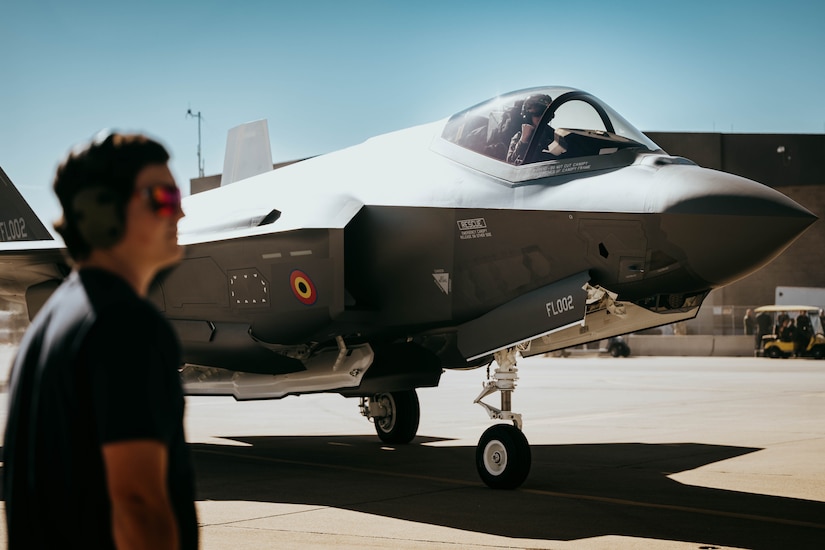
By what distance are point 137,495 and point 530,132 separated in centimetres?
680

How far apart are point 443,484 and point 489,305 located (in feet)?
5.70

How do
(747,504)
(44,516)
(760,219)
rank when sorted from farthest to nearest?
(747,504)
(760,219)
(44,516)

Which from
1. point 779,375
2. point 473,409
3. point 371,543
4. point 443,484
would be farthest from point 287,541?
point 779,375

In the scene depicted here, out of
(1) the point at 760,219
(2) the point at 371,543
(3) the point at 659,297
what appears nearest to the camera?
(2) the point at 371,543

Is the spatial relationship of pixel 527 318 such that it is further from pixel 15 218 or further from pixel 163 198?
pixel 15 218

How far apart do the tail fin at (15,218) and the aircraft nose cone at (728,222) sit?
10706mm

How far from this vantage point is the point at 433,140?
9.05 meters

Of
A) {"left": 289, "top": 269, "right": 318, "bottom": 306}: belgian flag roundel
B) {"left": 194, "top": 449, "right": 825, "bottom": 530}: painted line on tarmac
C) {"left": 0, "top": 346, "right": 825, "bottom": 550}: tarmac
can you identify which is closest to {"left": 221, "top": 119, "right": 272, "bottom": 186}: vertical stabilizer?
{"left": 0, "top": 346, "right": 825, "bottom": 550}: tarmac

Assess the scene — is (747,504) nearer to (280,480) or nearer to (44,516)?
(280,480)

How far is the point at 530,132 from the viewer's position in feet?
26.9

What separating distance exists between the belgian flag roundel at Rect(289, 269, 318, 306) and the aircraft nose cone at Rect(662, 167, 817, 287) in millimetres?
3351

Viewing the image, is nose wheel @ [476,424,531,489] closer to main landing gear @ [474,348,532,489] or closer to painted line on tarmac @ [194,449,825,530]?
main landing gear @ [474,348,532,489]

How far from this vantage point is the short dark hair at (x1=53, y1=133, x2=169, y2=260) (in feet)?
6.53

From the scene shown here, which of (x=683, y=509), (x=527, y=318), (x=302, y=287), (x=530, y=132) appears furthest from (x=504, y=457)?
(x=530, y=132)
